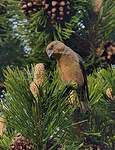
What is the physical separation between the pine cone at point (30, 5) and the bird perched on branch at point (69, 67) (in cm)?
29

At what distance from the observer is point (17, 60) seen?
115cm

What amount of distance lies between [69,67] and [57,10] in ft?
0.96

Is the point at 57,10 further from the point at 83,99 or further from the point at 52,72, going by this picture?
the point at 83,99

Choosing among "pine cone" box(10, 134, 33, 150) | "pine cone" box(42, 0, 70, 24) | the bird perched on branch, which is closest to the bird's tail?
the bird perched on branch

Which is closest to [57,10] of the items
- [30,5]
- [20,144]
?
[30,5]

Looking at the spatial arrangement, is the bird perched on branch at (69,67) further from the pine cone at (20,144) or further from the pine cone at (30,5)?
the pine cone at (30,5)

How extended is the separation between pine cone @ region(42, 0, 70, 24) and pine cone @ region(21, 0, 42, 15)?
0.05 feet

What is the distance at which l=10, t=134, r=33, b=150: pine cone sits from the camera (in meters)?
0.68

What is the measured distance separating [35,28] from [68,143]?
0.38 m

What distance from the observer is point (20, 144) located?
68 centimetres

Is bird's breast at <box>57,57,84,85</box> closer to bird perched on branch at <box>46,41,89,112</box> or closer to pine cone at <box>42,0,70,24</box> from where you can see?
bird perched on branch at <box>46,41,89,112</box>

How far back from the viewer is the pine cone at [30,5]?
102 centimetres

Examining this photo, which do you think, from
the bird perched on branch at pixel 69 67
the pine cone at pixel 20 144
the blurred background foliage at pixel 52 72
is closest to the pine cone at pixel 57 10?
the blurred background foliage at pixel 52 72

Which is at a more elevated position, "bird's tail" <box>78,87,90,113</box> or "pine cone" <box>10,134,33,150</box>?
"bird's tail" <box>78,87,90,113</box>
